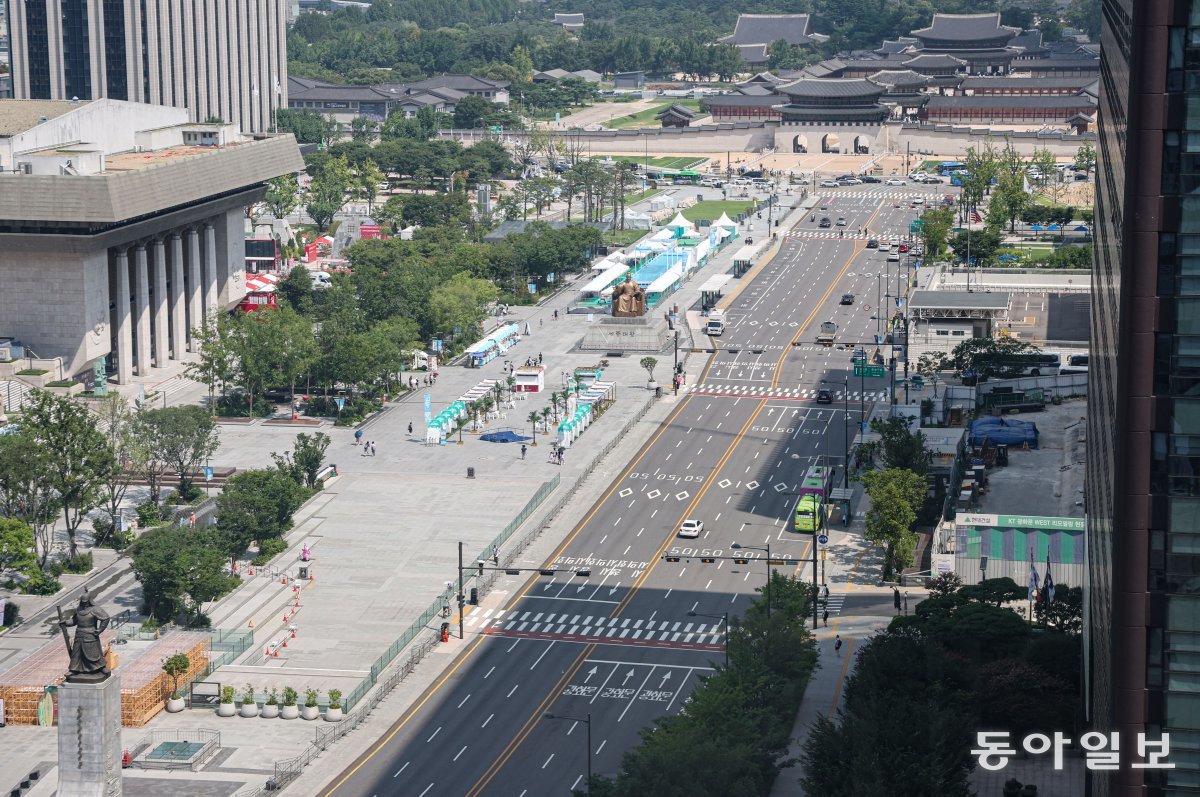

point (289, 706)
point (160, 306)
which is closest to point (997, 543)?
point (289, 706)

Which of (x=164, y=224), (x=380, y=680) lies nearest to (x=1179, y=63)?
(x=380, y=680)

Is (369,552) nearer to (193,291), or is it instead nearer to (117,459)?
(117,459)

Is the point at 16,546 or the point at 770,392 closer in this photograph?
the point at 16,546

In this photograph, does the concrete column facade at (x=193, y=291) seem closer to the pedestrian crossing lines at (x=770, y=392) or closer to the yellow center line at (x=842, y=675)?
the pedestrian crossing lines at (x=770, y=392)

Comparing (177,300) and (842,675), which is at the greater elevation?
(177,300)

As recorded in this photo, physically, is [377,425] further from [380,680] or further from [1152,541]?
[1152,541]

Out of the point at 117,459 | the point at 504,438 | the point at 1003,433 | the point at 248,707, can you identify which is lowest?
the point at 248,707

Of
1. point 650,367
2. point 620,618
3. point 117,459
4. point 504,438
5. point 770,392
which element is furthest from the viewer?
point 650,367
